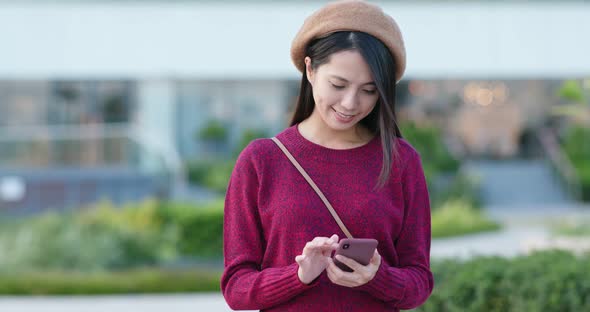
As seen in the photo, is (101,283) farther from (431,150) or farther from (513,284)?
(431,150)

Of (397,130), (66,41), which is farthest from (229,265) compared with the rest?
(66,41)

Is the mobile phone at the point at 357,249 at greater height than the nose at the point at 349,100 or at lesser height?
lesser

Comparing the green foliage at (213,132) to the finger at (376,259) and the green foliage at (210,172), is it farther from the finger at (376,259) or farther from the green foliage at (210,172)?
the finger at (376,259)

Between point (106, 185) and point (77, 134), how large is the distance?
1228 mm

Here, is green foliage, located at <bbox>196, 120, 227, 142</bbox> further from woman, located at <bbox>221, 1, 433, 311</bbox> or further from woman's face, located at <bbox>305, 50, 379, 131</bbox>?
woman's face, located at <bbox>305, 50, 379, 131</bbox>

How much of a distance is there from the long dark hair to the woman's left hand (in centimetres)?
28

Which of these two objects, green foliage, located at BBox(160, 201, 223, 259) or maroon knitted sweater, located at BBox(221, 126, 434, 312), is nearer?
maroon knitted sweater, located at BBox(221, 126, 434, 312)

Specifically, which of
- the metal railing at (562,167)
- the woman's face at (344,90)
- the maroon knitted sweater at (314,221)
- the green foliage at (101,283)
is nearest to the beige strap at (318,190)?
the maroon knitted sweater at (314,221)

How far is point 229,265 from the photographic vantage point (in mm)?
2215

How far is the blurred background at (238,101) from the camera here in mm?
14812

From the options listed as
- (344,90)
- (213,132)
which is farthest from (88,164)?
(344,90)

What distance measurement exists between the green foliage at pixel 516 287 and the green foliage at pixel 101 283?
461 cm

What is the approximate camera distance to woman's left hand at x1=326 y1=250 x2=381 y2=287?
1944mm

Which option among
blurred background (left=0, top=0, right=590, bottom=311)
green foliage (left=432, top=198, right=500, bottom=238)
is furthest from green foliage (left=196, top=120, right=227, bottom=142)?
green foliage (left=432, top=198, right=500, bottom=238)
